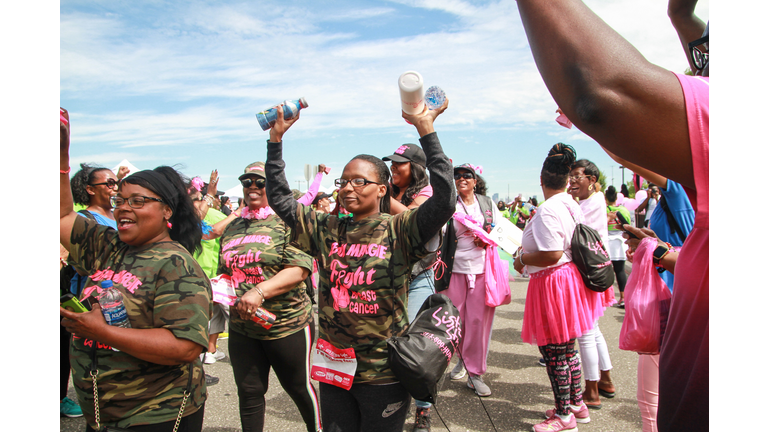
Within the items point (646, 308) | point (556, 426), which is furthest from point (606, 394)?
point (646, 308)

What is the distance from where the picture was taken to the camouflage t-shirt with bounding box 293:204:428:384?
93.0 inches

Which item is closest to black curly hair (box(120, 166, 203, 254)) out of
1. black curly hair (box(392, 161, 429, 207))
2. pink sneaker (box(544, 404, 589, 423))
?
black curly hair (box(392, 161, 429, 207))

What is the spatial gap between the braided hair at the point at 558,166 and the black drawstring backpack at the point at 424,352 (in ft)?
7.02

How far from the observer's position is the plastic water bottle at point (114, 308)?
1.91m

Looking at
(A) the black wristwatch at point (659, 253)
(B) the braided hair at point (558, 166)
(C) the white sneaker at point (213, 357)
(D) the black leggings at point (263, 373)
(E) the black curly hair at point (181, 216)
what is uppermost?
(B) the braided hair at point (558, 166)

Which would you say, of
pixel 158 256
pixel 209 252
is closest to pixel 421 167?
pixel 158 256

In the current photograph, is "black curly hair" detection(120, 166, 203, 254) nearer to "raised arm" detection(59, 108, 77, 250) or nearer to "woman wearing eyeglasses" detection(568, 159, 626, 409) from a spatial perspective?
"raised arm" detection(59, 108, 77, 250)

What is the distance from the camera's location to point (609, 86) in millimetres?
612

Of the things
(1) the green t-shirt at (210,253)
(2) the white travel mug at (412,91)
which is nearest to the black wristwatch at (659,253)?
(2) the white travel mug at (412,91)

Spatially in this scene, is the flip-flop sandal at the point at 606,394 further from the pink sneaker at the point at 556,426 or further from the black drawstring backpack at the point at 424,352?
the black drawstring backpack at the point at 424,352

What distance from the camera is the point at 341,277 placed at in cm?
246

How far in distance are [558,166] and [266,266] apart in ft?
8.72

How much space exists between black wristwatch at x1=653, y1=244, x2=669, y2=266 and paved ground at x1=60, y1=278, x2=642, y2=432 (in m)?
1.49

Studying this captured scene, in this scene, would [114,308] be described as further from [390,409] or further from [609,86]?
[609,86]
